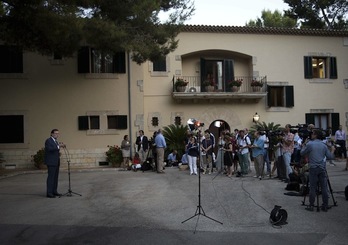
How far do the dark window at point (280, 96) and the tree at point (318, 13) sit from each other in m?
9.70

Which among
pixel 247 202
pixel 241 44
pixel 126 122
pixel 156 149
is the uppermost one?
pixel 241 44

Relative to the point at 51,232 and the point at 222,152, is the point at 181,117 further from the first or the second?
the point at 51,232

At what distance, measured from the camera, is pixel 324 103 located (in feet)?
69.5

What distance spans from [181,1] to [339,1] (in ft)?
52.8

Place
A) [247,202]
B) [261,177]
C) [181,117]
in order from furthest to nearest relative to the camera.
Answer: [181,117]
[261,177]
[247,202]

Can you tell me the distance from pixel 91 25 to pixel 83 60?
675 cm

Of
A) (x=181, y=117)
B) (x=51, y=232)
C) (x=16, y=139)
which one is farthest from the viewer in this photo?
(x=181, y=117)

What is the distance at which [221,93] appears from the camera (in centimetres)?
1933

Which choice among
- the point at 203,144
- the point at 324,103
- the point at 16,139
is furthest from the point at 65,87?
the point at 324,103

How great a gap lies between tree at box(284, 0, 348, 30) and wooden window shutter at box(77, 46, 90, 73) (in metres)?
17.4

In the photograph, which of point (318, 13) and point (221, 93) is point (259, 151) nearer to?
point (221, 93)

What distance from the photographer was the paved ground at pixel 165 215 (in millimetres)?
6090

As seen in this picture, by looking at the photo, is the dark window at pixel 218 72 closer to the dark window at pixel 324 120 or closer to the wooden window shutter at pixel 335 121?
the dark window at pixel 324 120

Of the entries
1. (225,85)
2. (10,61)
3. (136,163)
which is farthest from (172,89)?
(10,61)
